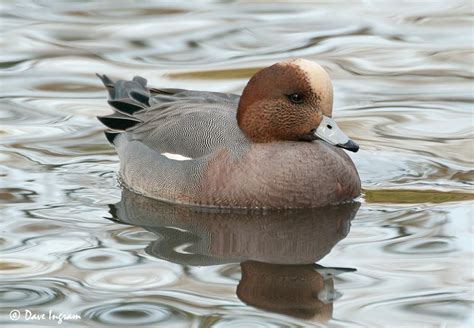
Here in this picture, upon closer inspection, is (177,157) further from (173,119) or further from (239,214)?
(239,214)

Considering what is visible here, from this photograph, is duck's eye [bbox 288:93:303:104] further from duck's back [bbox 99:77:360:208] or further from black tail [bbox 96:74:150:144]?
black tail [bbox 96:74:150:144]

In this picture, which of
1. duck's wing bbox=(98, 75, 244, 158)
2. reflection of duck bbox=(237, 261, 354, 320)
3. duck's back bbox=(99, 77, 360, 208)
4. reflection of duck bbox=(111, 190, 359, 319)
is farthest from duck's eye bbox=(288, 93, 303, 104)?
reflection of duck bbox=(237, 261, 354, 320)

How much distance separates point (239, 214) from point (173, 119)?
2.98 ft

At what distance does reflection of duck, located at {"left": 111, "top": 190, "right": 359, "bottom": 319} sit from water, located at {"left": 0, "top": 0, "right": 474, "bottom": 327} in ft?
0.05

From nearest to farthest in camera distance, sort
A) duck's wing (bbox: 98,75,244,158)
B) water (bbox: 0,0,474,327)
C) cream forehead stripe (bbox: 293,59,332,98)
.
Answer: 1. water (bbox: 0,0,474,327)
2. cream forehead stripe (bbox: 293,59,332,98)
3. duck's wing (bbox: 98,75,244,158)

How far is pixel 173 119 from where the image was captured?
8430 mm

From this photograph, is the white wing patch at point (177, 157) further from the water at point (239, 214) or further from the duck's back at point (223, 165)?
the water at point (239, 214)

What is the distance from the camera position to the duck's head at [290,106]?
25.6ft

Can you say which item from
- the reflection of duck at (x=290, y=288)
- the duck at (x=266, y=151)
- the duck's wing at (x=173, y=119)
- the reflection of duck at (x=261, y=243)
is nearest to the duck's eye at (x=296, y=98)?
the duck at (x=266, y=151)

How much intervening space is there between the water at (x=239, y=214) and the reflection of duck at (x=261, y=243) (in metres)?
0.02

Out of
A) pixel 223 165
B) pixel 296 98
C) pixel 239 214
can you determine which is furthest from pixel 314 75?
pixel 239 214

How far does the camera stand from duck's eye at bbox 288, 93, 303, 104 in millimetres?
7883

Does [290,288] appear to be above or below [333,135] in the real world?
below

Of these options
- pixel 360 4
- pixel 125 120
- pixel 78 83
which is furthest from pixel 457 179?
pixel 360 4
